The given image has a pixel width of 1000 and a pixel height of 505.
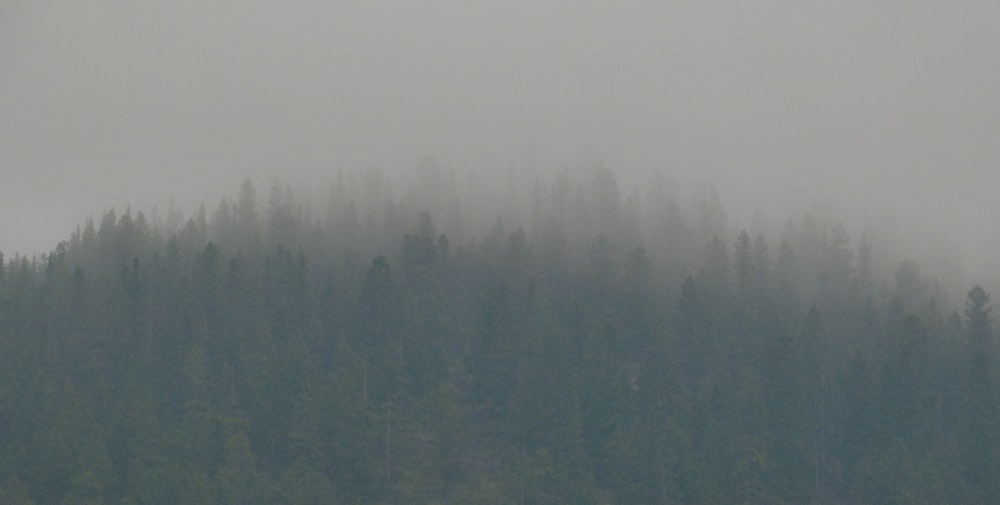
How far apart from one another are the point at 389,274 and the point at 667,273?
46.7 meters

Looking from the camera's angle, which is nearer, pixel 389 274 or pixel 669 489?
pixel 669 489

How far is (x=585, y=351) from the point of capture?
121 metres

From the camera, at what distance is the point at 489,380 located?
124312 mm

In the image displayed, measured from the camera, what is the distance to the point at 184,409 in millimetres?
112500

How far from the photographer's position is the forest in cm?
9850

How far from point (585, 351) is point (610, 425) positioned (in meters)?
10.4

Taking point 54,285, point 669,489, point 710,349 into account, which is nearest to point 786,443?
point 669,489

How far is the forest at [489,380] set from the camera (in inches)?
3878

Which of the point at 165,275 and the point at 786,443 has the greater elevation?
the point at 165,275

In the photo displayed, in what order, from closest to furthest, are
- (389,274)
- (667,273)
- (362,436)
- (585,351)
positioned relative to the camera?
(362,436), (585,351), (389,274), (667,273)

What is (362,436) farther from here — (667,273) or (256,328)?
(667,273)

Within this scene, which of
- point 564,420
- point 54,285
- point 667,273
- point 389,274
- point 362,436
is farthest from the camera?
point 667,273

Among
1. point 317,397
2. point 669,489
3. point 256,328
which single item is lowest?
point 669,489

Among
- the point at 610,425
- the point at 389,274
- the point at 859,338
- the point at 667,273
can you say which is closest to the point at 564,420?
the point at 610,425
